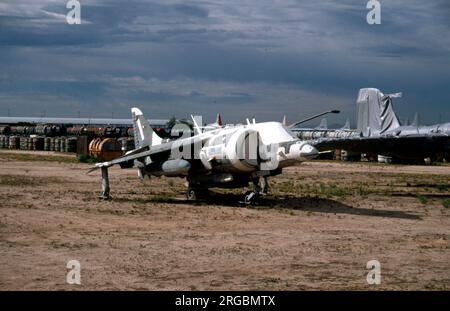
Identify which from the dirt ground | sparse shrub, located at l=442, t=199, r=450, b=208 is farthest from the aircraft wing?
sparse shrub, located at l=442, t=199, r=450, b=208

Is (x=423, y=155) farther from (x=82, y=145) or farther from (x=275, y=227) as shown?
(x=82, y=145)

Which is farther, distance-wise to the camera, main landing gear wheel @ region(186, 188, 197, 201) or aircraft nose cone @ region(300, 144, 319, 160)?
main landing gear wheel @ region(186, 188, 197, 201)

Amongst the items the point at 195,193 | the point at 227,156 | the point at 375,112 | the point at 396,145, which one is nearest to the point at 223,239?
the point at 227,156

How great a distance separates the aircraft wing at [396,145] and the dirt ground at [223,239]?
175cm

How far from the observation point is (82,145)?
54312 millimetres

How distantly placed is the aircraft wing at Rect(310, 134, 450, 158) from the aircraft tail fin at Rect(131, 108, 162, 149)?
6119mm

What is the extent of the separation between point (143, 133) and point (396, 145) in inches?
398

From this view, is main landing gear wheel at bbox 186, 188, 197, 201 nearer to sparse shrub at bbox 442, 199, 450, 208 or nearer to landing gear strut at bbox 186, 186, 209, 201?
landing gear strut at bbox 186, 186, 209, 201

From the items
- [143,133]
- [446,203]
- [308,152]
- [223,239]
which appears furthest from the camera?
[143,133]

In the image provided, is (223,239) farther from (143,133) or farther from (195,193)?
(143,133)

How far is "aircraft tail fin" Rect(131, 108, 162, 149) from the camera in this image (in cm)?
2362

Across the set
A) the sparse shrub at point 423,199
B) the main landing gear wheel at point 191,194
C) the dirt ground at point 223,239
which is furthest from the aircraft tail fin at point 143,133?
the sparse shrub at point 423,199

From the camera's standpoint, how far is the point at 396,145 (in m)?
25.7

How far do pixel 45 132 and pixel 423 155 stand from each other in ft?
250
